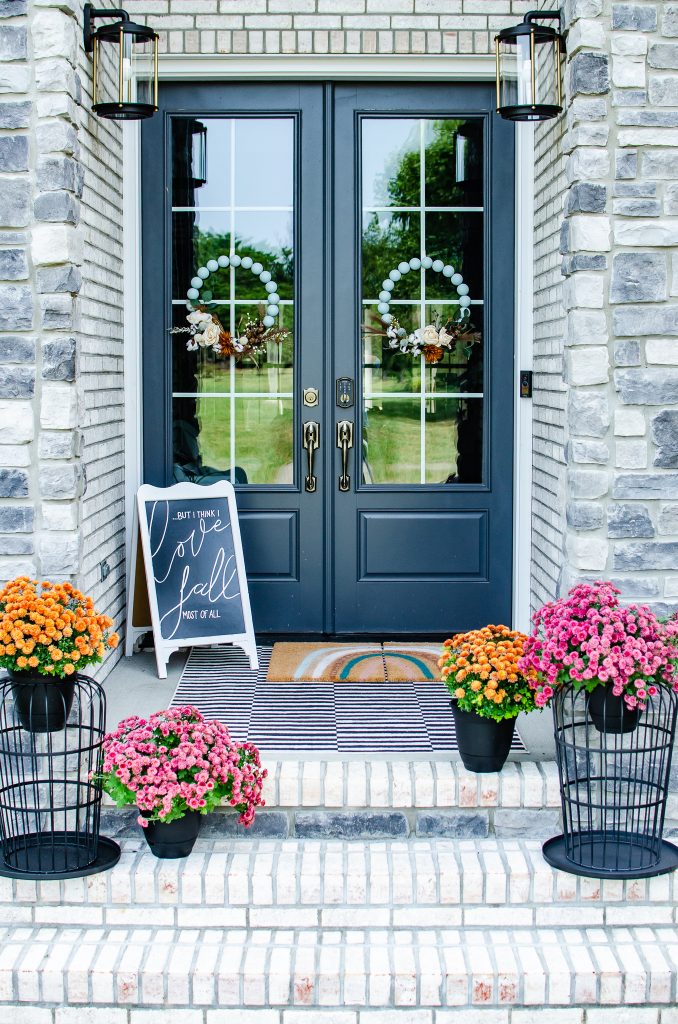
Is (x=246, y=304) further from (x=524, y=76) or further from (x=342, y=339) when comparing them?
(x=524, y=76)

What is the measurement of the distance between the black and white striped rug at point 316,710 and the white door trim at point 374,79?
0.69 meters

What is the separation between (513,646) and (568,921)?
0.74 m

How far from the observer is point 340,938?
3.12 metres

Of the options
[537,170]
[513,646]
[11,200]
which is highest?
[537,170]

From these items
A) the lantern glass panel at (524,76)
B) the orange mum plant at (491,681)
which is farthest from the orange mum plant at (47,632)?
the lantern glass panel at (524,76)

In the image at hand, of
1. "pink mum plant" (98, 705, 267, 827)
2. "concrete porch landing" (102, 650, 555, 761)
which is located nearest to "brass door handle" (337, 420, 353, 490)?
"concrete porch landing" (102, 650, 555, 761)

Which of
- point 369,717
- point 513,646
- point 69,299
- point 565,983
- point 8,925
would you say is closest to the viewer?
point 565,983

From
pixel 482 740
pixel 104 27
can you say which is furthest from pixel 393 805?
pixel 104 27

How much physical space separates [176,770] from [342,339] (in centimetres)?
226

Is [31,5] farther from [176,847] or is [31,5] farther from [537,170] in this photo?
[176,847]

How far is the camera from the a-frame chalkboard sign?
14.8 feet

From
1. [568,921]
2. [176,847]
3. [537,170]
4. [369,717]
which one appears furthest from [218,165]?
[568,921]

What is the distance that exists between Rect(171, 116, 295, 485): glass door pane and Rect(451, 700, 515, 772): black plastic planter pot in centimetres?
176

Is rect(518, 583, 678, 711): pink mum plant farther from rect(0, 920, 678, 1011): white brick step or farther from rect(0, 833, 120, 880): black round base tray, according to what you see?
rect(0, 833, 120, 880): black round base tray
